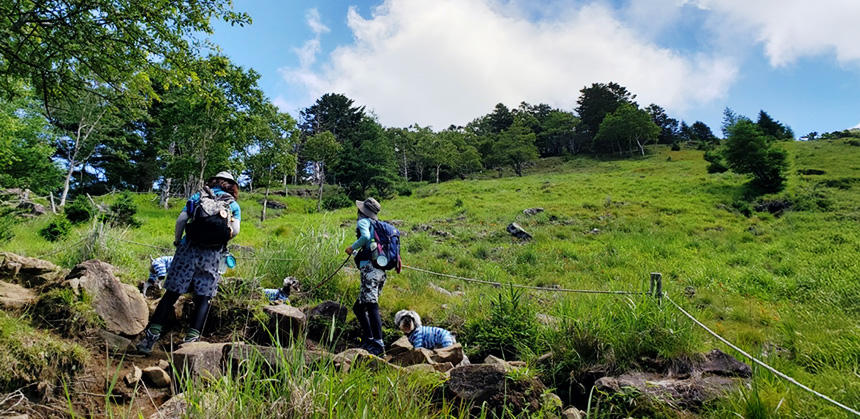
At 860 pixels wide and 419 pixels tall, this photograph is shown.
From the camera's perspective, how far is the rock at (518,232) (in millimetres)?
14833

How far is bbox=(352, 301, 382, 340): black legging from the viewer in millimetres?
4176

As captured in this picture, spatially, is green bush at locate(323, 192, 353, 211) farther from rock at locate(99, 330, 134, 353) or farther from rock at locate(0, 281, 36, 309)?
rock at locate(99, 330, 134, 353)

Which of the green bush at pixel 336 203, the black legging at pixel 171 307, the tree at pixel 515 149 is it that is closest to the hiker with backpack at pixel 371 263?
the black legging at pixel 171 307

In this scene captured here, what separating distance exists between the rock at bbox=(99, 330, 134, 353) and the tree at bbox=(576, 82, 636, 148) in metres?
67.9

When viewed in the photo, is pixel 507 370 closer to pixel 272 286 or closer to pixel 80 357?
pixel 80 357

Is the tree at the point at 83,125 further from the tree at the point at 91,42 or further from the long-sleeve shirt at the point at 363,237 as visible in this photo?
the long-sleeve shirt at the point at 363,237

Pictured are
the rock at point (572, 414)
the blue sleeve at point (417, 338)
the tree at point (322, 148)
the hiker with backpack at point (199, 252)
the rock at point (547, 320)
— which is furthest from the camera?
the tree at point (322, 148)

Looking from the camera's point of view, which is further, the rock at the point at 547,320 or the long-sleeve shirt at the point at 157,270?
the long-sleeve shirt at the point at 157,270

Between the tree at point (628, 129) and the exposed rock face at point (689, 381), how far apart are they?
2293 inches

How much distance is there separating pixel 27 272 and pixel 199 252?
6.77 ft

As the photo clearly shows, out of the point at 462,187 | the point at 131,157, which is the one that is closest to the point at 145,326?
the point at 462,187

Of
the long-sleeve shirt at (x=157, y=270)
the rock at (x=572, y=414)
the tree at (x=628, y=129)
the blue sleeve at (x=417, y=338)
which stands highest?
the tree at (x=628, y=129)

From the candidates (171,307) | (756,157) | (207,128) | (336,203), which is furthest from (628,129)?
(171,307)

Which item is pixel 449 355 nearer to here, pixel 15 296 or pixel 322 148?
pixel 15 296
